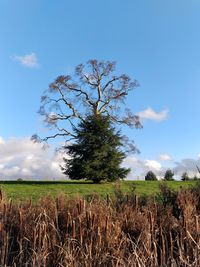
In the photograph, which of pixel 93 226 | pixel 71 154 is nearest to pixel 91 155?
pixel 71 154

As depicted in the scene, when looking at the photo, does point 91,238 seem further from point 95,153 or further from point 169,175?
point 169,175

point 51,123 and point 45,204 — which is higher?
point 51,123

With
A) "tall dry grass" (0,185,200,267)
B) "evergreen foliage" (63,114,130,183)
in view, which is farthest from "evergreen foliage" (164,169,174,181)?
"tall dry grass" (0,185,200,267)

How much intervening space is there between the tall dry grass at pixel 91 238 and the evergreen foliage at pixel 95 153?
24982 millimetres

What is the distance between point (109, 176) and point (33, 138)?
9.97 meters

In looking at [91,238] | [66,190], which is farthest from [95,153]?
[91,238]

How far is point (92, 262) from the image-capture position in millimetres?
5770

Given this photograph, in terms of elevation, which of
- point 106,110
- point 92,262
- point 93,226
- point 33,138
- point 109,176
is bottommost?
point 92,262

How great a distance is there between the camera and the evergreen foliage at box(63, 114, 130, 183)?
33.0 m

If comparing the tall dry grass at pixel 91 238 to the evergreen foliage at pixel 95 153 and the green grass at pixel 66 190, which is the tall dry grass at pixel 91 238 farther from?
the evergreen foliage at pixel 95 153

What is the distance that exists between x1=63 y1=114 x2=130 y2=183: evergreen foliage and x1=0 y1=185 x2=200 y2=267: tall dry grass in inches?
984

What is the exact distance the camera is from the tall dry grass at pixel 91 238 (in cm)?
574

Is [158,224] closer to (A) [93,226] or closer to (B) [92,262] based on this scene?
(A) [93,226]

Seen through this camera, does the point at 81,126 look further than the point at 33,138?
No
